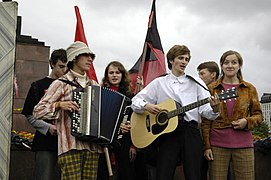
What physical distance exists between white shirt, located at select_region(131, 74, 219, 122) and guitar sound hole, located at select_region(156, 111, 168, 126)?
0.19 m

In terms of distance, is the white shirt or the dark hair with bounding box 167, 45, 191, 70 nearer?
the white shirt

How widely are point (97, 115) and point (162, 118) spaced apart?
726 mm

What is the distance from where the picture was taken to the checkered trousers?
12.6 ft

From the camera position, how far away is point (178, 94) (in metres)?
4.27

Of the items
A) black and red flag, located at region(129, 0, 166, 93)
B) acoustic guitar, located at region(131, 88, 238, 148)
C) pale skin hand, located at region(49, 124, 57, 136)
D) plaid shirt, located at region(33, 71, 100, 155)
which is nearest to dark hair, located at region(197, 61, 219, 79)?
black and red flag, located at region(129, 0, 166, 93)

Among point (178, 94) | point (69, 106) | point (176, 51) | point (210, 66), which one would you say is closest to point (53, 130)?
point (69, 106)

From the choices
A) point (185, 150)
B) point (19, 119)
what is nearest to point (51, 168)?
point (185, 150)

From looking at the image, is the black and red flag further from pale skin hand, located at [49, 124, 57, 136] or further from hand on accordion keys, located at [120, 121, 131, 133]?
pale skin hand, located at [49, 124, 57, 136]

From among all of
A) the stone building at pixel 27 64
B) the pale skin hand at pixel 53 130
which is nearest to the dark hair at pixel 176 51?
the pale skin hand at pixel 53 130

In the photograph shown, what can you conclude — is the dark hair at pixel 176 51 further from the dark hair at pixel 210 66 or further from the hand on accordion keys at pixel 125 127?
the dark hair at pixel 210 66

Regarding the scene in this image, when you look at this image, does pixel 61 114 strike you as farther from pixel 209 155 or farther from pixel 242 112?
pixel 242 112

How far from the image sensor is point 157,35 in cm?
701

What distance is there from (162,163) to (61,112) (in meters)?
1.03

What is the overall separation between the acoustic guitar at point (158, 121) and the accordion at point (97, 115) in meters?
0.40
